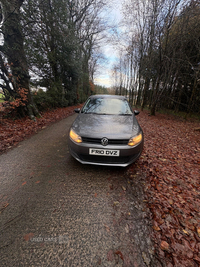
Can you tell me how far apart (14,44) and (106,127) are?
6725mm

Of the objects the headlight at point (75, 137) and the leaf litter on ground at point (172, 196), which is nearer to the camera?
the leaf litter on ground at point (172, 196)

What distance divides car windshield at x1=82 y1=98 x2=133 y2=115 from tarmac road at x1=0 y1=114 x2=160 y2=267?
1.57 m

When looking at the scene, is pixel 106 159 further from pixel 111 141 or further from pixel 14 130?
pixel 14 130

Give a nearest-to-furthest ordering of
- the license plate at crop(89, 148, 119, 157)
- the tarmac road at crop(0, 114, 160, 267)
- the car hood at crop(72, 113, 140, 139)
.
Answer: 1. the tarmac road at crop(0, 114, 160, 267)
2. the license plate at crop(89, 148, 119, 157)
3. the car hood at crop(72, 113, 140, 139)

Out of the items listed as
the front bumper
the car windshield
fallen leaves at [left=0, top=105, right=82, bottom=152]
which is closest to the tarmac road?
the front bumper

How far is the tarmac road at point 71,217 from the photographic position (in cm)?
125

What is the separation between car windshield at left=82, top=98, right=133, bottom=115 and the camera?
3.30 meters

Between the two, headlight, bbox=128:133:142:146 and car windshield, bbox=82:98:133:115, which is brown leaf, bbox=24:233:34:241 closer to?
headlight, bbox=128:133:142:146

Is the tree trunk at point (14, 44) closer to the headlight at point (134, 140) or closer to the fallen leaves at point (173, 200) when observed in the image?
the headlight at point (134, 140)

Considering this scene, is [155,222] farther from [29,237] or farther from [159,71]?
[159,71]

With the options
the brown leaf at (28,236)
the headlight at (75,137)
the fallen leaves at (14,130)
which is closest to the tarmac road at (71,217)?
the brown leaf at (28,236)

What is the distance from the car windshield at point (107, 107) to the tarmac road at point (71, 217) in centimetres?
157

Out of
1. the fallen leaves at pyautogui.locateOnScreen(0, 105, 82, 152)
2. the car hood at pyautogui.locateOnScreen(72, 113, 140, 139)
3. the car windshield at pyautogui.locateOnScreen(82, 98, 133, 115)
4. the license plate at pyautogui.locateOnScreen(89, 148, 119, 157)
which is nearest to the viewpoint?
the license plate at pyautogui.locateOnScreen(89, 148, 119, 157)

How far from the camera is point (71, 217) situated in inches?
64.6
